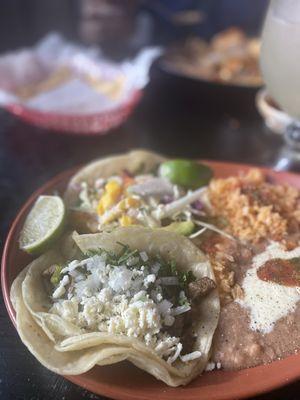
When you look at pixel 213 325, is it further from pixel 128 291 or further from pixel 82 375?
pixel 82 375

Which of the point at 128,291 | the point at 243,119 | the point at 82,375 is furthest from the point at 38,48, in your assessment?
the point at 82,375

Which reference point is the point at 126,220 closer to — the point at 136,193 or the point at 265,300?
the point at 136,193

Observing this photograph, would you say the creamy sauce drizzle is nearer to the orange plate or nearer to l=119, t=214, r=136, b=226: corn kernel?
the orange plate

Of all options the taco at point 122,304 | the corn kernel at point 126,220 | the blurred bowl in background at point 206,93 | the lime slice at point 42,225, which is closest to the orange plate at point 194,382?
the taco at point 122,304

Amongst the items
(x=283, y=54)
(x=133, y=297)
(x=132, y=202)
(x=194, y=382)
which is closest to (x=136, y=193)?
(x=132, y=202)

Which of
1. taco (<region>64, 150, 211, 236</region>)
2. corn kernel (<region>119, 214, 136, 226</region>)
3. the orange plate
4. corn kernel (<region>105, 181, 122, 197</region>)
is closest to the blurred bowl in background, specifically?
taco (<region>64, 150, 211, 236</region>)
